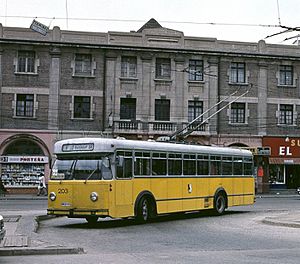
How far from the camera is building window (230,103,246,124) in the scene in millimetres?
46531

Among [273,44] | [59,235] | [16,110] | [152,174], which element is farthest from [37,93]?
[59,235]

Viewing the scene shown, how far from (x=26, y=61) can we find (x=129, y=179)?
25856 millimetres

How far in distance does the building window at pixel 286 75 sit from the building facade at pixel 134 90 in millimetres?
76

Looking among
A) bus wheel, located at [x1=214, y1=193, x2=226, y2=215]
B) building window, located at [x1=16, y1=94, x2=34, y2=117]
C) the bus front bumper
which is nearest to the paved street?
the bus front bumper

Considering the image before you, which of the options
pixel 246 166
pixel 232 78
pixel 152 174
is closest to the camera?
pixel 152 174

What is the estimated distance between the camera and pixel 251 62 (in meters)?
46.9

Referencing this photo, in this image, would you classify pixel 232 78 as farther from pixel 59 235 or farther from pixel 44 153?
pixel 59 235

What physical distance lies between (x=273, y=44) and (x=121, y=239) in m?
34.2

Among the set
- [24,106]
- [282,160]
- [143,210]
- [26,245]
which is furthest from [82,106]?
[26,245]

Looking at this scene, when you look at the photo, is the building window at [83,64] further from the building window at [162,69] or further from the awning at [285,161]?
the awning at [285,161]

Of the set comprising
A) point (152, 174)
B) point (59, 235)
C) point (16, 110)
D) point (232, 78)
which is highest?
point (232, 78)

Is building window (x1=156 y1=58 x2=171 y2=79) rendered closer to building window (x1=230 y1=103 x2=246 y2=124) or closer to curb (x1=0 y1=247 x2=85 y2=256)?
building window (x1=230 y1=103 x2=246 y2=124)

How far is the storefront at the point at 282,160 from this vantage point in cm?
4703

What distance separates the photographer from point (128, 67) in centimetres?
4475
